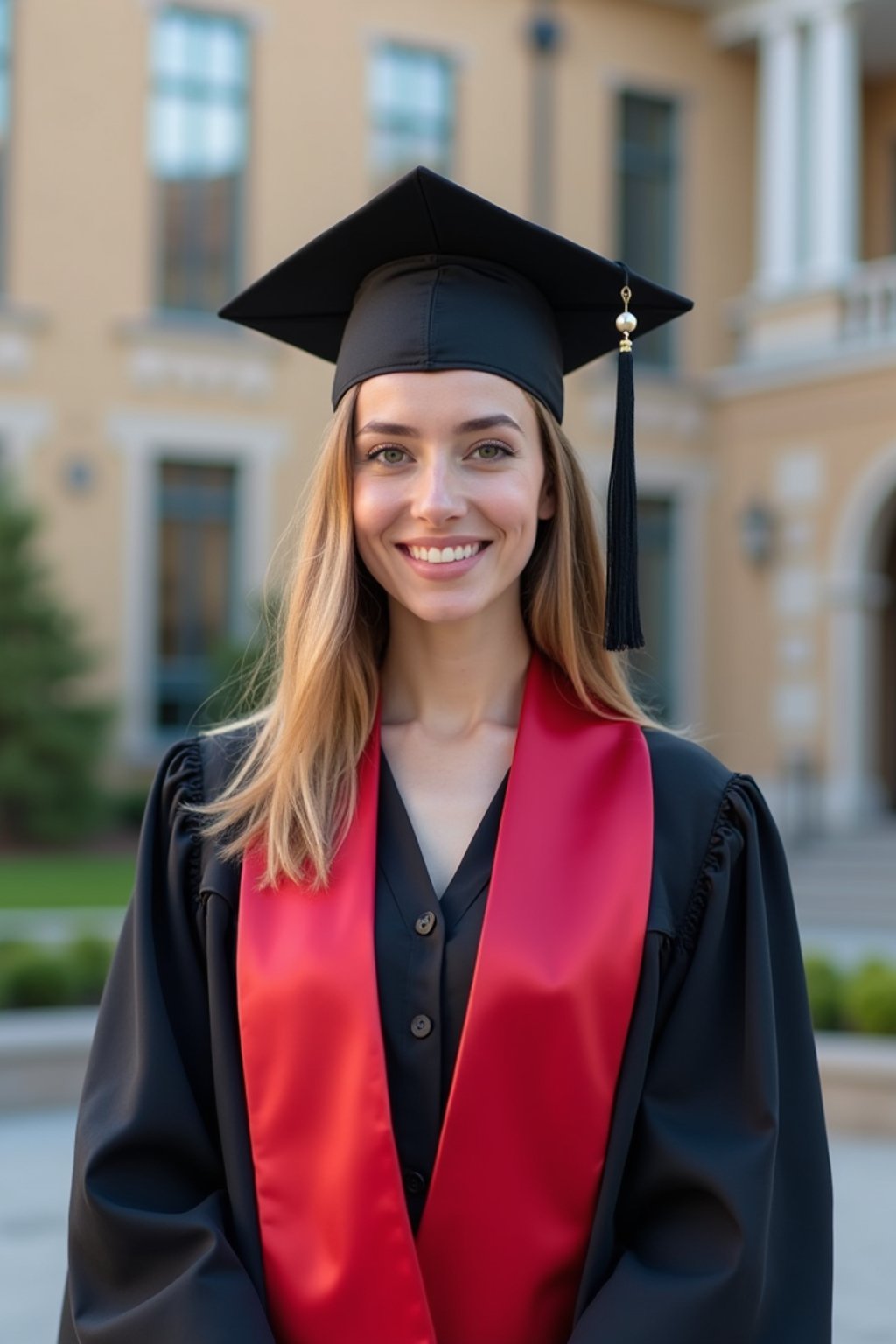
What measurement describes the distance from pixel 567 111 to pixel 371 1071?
606 inches

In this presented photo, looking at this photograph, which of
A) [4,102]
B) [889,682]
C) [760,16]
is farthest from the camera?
[889,682]

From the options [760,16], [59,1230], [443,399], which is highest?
[760,16]

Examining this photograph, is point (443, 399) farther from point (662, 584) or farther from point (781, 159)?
point (662, 584)

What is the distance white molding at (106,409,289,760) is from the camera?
46.8ft

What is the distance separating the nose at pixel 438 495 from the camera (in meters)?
2.05

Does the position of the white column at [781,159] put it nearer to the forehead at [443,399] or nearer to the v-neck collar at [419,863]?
the forehead at [443,399]

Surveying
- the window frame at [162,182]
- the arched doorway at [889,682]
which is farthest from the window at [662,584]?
the window frame at [162,182]

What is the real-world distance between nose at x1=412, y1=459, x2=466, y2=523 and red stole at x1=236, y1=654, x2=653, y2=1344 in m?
0.44

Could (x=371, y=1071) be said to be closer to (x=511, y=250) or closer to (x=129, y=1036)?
(x=129, y=1036)

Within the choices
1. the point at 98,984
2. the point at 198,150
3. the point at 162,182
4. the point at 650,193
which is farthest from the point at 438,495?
the point at 650,193

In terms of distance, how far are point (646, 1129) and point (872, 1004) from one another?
4.47 m

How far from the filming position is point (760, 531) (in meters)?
15.6

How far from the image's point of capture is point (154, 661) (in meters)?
14.6

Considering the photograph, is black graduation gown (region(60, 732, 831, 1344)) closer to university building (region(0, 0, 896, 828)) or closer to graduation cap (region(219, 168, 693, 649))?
graduation cap (region(219, 168, 693, 649))
